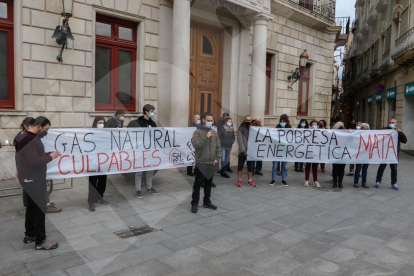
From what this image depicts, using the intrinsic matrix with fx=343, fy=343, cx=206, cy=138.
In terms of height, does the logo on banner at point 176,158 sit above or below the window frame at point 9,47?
below

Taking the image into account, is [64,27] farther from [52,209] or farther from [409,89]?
[409,89]

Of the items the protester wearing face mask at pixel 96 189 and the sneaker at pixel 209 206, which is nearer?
A: the protester wearing face mask at pixel 96 189

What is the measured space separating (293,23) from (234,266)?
14.7 m

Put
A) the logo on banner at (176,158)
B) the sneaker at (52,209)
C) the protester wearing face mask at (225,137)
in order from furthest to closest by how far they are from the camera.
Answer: the protester wearing face mask at (225,137), the logo on banner at (176,158), the sneaker at (52,209)

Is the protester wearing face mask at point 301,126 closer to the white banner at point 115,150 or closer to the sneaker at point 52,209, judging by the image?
the white banner at point 115,150

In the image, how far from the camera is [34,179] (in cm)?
473

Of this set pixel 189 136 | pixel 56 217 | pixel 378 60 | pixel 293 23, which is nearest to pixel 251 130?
pixel 189 136

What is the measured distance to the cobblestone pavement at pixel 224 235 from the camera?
4.26 metres

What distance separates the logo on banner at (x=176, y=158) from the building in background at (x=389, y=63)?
47.6 ft

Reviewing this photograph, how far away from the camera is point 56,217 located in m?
5.95

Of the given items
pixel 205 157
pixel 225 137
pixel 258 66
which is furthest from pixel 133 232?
pixel 258 66

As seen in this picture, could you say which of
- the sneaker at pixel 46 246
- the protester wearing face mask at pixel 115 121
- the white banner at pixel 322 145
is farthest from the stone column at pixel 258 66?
the sneaker at pixel 46 246

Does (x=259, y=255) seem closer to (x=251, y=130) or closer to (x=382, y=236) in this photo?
(x=382, y=236)

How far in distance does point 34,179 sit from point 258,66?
1050cm
